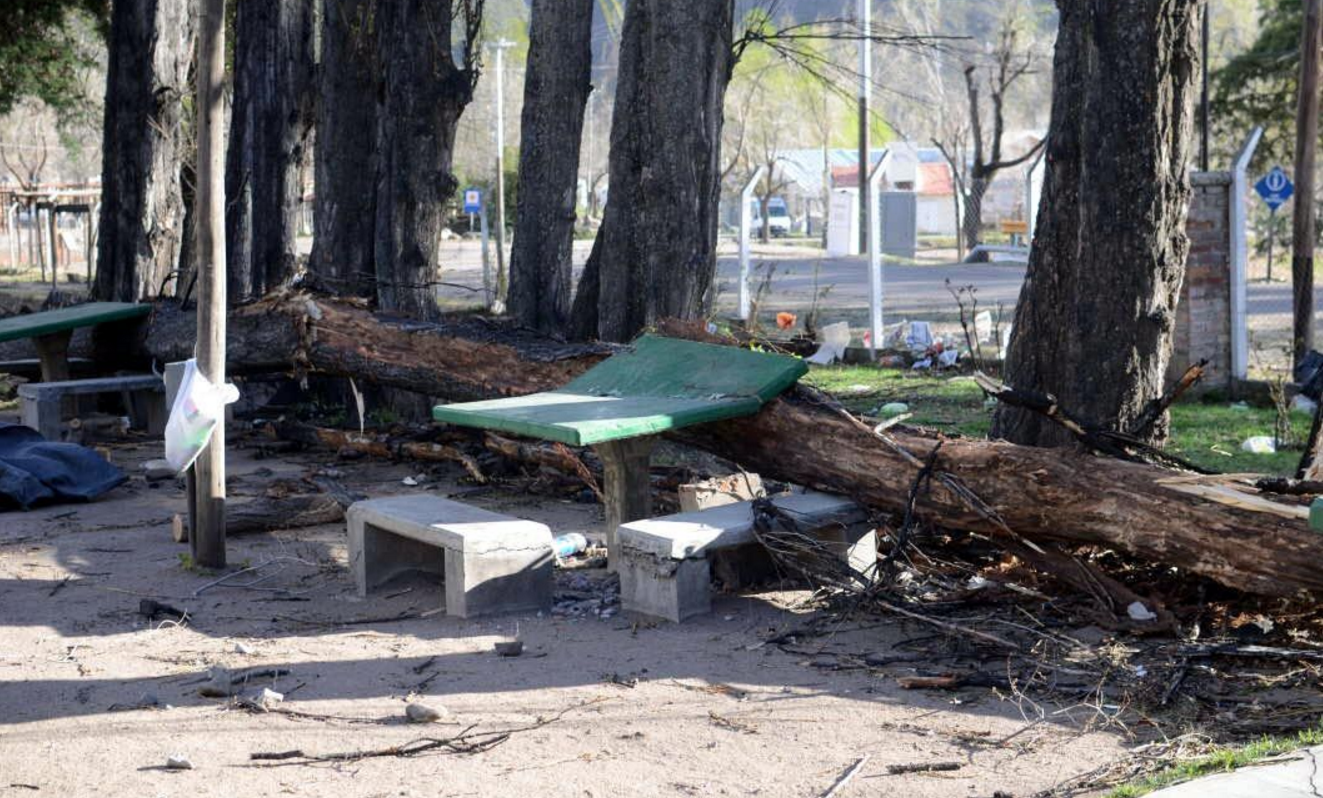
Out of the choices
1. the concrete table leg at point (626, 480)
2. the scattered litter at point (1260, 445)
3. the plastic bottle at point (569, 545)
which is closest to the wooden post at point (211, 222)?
the plastic bottle at point (569, 545)

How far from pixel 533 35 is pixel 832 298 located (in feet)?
38.8

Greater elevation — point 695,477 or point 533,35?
point 533,35

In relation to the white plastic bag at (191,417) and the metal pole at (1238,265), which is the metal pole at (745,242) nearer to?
the metal pole at (1238,265)

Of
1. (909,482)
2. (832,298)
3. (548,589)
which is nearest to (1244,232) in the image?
(909,482)

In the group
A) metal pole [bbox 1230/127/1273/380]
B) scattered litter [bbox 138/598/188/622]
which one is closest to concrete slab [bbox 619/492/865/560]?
scattered litter [bbox 138/598/188/622]

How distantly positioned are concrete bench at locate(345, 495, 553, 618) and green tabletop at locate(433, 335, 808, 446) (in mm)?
447

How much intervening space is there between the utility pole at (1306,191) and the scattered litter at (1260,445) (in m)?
3.12

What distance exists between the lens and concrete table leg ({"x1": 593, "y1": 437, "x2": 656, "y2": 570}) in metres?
6.96

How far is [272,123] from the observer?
1472 centimetres

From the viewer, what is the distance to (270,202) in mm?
14516

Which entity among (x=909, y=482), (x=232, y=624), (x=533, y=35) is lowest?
(x=232, y=624)

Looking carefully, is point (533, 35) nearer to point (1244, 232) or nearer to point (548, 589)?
point (1244, 232)

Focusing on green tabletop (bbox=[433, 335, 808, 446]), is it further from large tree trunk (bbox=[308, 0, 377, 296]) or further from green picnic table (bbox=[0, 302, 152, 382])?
large tree trunk (bbox=[308, 0, 377, 296])

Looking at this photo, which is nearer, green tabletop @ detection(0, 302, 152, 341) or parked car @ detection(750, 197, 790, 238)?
green tabletop @ detection(0, 302, 152, 341)
